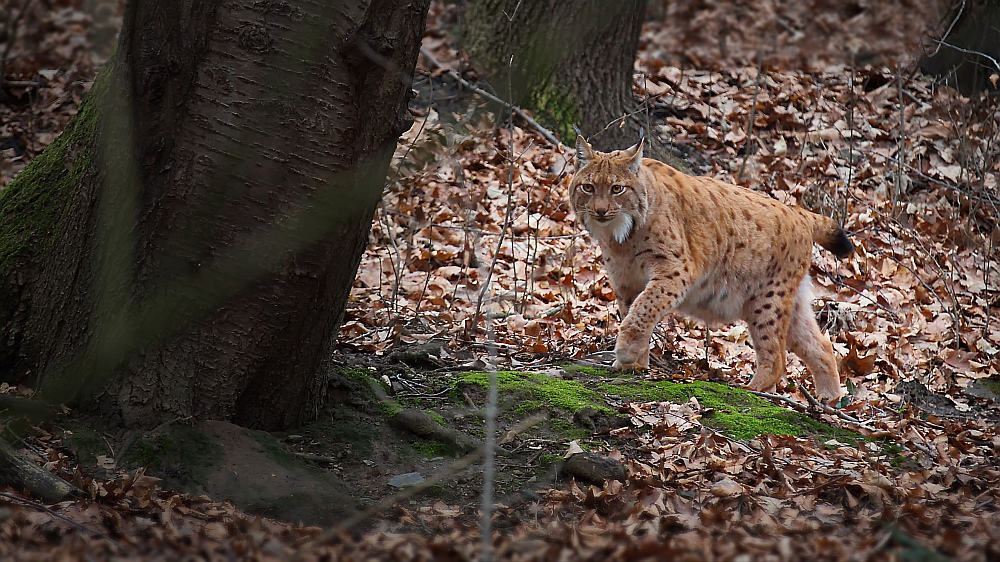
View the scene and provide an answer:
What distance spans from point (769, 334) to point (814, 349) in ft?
1.32

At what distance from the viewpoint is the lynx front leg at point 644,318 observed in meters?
5.55

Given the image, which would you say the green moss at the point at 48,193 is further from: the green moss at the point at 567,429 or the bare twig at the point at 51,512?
the green moss at the point at 567,429

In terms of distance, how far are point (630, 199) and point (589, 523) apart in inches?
125

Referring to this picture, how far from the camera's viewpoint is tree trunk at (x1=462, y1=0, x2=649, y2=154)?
8406 mm

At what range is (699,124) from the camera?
9289mm

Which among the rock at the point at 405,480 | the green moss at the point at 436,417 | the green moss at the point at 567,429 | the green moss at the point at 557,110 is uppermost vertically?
the green moss at the point at 557,110

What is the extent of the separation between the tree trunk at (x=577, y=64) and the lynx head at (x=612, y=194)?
237 centimetres

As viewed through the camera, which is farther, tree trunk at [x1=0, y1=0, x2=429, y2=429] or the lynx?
the lynx

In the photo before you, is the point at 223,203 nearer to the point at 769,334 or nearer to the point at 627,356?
the point at 627,356

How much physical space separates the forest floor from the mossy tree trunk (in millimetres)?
326

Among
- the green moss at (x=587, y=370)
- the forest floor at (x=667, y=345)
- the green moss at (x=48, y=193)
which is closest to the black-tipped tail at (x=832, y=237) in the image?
the forest floor at (x=667, y=345)

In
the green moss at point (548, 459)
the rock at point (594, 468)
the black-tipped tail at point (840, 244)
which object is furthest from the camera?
the black-tipped tail at point (840, 244)

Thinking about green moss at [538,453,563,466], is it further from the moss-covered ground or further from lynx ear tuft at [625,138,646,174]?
lynx ear tuft at [625,138,646,174]

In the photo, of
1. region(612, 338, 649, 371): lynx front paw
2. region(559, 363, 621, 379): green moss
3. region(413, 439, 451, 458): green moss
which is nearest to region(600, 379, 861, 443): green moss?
region(559, 363, 621, 379): green moss
